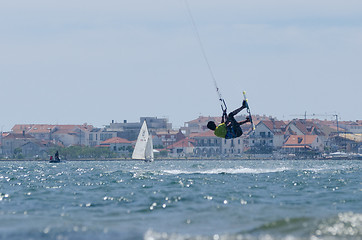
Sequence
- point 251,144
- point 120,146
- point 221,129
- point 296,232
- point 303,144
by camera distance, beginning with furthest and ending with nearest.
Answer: point 120,146 < point 251,144 < point 303,144 < point 221,129 < point 296,232

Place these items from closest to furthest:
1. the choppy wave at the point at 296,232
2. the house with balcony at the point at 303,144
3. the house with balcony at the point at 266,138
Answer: the choppy wave at the point at 296,232 < the house with balcony at the point at 303,144 < the house with balcony at the point at 266,138

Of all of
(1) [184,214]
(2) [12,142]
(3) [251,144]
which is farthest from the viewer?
(2) [12,142]

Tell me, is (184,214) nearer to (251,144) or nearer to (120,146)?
(251,144)

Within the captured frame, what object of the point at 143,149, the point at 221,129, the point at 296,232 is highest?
the point at 143,149

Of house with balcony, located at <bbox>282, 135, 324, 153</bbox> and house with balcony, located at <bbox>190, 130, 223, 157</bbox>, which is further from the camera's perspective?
house with balcony, located at <bbox>190, 130, 223, 157</bbox>

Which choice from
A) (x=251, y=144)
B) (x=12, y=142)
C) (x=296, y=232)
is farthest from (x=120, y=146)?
(x=296, y=232)

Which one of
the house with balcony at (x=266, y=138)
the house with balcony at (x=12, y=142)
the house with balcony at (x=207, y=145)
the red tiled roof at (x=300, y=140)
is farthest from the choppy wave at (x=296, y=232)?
the house with balcony at (x=12, y=142)

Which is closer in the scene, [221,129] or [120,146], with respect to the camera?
[221,129]

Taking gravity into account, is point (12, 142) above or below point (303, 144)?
above

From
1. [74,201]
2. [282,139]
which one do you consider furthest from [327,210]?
[282,139]

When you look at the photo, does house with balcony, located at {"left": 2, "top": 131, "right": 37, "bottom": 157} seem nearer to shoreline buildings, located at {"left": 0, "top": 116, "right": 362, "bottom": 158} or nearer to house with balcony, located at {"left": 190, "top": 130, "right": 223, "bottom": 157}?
shoreline buildings, located at {"left": 0, "top": 116, "right": 362, "bottom": 158}

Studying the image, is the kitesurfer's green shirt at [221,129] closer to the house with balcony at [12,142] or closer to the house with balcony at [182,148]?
the house with balcony at [182,148]

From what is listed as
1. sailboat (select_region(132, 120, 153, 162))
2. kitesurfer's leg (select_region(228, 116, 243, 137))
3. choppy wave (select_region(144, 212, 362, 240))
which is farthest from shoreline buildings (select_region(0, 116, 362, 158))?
choppy wave (select_region(144, 212, 362, 240))

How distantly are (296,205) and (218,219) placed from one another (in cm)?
445
